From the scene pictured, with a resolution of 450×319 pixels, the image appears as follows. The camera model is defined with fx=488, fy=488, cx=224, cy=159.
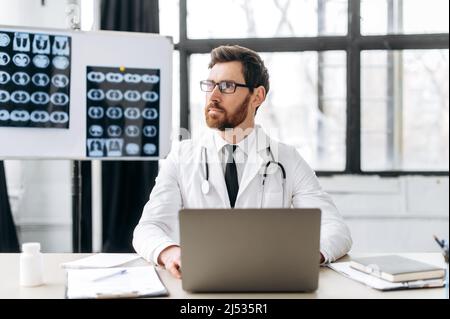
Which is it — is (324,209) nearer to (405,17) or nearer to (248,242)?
(248,242)

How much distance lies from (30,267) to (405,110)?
2.78m

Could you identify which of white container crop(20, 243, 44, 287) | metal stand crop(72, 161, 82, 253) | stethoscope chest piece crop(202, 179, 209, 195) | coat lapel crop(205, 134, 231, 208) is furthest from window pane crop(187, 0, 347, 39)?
white container crop(20, 243, 44, 287)

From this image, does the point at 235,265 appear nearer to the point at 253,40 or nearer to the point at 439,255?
the point at 439,255

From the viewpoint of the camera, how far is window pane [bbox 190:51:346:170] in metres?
3.33

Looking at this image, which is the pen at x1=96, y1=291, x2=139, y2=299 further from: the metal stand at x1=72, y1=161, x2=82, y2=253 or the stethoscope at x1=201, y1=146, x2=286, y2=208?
the metal stand at x1=72, y1=161, x2=82, y2=253

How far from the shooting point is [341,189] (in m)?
3.22

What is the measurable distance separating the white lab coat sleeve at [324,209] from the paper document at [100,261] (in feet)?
1.92

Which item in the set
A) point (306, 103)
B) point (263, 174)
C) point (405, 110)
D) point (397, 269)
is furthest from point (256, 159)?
point (405, 110)

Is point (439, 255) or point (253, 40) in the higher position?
point (253, 40)

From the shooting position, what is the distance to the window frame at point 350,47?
322cm

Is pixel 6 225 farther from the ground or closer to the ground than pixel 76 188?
closer to the ground

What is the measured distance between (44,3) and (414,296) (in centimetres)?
283

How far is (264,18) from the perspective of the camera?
11.0 ft
